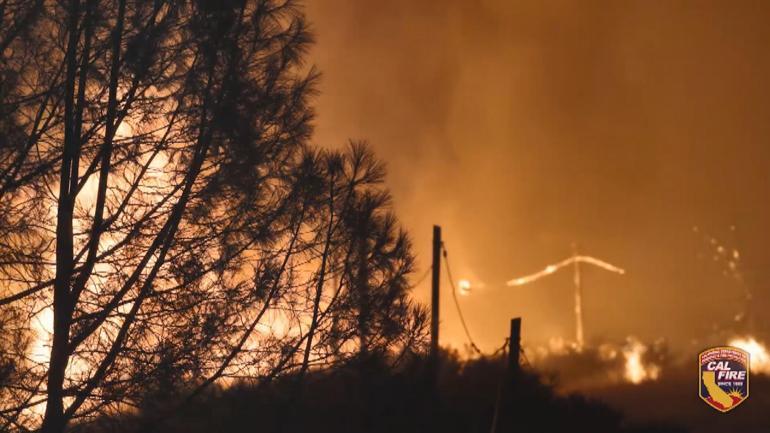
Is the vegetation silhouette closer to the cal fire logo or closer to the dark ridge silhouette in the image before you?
the dark ridge silhouette

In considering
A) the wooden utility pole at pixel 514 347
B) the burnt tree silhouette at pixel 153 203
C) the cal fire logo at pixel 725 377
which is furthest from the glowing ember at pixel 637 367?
the burnt tree silhouette at pixel 153 203

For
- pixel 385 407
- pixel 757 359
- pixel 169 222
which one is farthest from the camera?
pixel 757 359

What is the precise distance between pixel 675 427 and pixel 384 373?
1114 cm

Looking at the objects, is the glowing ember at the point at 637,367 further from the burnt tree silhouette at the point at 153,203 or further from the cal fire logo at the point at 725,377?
the burnt tree silhouette at the point at 153,203

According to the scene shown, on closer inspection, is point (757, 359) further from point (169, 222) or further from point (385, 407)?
point (169, 222)

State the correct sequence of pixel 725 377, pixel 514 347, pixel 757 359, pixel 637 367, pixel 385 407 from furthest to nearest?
pixel 757 359, pixel 637 367, pixel 725 377, pixel 514 347, pixel 385 407

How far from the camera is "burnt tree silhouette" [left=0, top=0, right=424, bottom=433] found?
8.35 m

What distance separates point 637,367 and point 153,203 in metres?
38.3

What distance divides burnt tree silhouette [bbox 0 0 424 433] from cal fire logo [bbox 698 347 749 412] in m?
12.0

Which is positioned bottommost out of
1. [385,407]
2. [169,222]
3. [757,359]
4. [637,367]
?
[385,407]

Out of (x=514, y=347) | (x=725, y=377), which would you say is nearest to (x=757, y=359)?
(x=725, y=377)

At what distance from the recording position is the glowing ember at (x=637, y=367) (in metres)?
40.2

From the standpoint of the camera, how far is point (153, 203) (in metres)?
8.75

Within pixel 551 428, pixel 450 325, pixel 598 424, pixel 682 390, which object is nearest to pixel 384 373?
pixel 551 428
